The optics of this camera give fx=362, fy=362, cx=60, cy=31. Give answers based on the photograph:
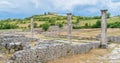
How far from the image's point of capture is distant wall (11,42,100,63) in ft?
57.7

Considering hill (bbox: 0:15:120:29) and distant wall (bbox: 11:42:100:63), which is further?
hill (bbox: 0:15:120:29)

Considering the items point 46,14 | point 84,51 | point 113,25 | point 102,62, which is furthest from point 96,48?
point 46,14

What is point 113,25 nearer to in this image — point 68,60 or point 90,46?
point 90,46

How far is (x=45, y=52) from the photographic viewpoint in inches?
821

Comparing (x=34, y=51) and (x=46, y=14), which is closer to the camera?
(x=34, y=51)

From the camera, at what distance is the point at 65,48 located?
24656 mm

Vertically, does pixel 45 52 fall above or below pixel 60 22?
above

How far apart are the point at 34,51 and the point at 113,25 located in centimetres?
7327

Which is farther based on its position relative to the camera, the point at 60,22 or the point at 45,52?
the point at 60,22

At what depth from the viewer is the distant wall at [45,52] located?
17575mm

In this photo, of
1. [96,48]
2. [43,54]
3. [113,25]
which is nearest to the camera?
[43,54]

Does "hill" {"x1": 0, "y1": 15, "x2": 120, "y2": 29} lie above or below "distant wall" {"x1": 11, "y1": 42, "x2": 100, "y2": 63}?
below

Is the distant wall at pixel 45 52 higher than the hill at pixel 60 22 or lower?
higher

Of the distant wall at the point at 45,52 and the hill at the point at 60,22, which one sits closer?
the distant wall at the point at 45,52
